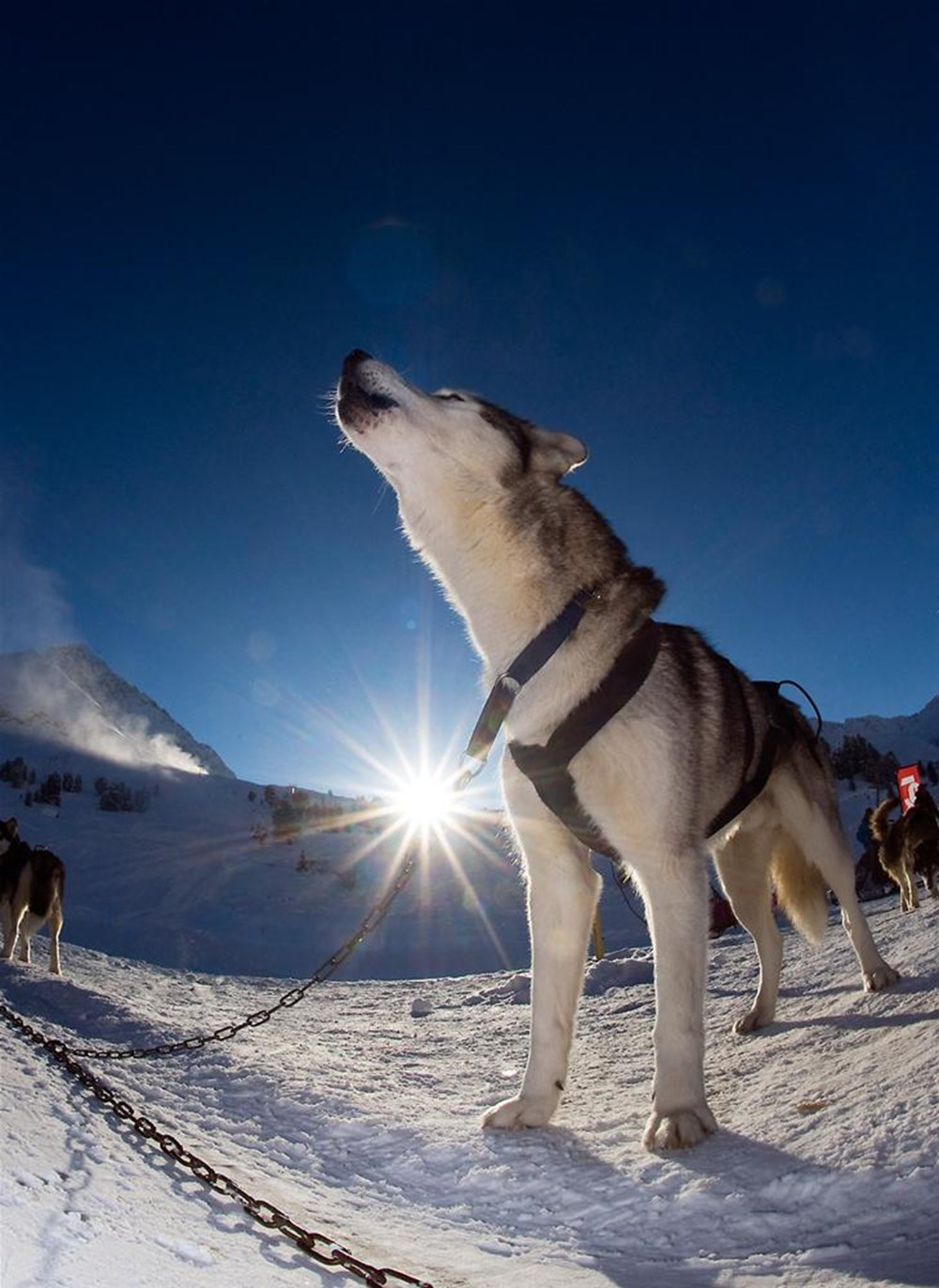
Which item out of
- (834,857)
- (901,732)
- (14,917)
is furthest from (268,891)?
(901,732)

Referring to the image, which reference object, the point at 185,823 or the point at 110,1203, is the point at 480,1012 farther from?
the point at 185,823

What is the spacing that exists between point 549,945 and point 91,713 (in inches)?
2674

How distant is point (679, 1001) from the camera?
8.25 feet

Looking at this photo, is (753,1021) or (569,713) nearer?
(569,713)

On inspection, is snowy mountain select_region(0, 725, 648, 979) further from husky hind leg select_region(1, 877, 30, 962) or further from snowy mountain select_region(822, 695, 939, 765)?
snowy mountain select_region(822, 695, 939, 765)

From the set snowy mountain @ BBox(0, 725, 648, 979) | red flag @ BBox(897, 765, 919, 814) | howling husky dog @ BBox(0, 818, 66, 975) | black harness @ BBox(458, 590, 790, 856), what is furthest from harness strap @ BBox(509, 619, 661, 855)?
snowy mountain @ BBox(0, 725, 648, 979)

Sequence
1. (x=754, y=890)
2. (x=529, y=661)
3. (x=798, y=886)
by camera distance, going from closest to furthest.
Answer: (x=529, y=661)
(x=754, y=890)
(x=798, y=886)

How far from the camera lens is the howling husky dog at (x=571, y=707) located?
2.62m

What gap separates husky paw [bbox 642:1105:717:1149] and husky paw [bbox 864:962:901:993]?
1.75 meters

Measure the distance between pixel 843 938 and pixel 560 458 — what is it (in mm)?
4629

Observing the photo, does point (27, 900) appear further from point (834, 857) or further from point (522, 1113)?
point (834, 857)

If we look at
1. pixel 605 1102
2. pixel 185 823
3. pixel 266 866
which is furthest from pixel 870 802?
pixel 605 1102

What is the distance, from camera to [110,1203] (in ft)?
5.21

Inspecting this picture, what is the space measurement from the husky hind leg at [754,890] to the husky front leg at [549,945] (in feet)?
4.98
